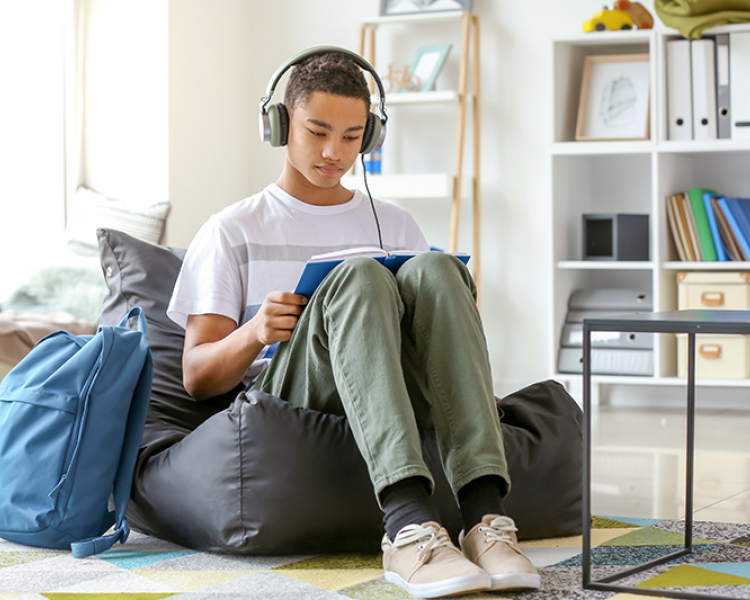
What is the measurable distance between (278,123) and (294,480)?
2.14ft

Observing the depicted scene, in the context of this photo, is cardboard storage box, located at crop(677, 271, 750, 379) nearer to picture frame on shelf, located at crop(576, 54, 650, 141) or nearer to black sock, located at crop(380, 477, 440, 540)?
picture frame on shelf, located at crop(576, 54, 650, 141)

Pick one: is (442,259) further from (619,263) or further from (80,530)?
(619,263)

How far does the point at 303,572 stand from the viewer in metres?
1.30

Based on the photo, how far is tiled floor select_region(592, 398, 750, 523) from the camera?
1.79 metres

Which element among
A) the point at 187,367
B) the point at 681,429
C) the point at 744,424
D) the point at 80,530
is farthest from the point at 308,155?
the point at 744,424

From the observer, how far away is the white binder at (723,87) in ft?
10.2

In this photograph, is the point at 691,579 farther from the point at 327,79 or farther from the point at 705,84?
the point at 705,84

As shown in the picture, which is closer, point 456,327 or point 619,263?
point 456,327

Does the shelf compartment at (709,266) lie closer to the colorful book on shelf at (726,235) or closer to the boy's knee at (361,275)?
the colorful book on shelf at (726,235)

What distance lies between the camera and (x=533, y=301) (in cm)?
365

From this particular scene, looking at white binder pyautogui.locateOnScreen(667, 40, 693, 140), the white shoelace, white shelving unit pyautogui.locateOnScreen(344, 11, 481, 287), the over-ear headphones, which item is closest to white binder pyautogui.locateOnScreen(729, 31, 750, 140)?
→ white binder pyautogui.locateOnScreen(667, 40, 693, 140)

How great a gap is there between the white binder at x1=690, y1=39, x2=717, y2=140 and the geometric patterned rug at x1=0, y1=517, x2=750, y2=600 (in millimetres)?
1959

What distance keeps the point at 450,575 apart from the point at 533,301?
262cm

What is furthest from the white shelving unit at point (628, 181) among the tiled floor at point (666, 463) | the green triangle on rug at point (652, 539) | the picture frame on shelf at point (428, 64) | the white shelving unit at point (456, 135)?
the green triangle on rug at point (652, 539)
